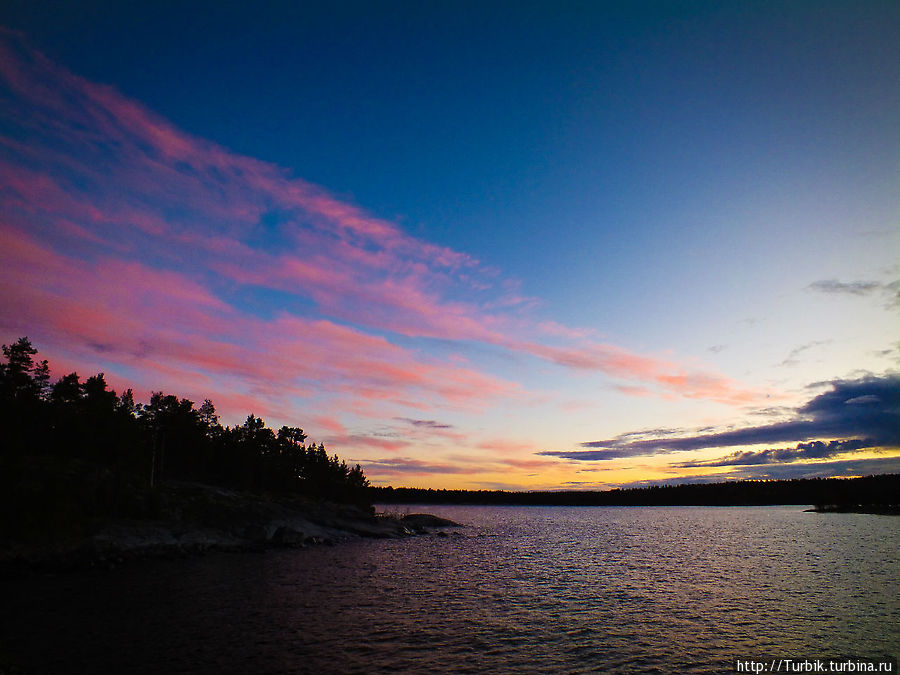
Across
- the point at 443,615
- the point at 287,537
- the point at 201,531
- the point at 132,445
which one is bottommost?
the point at 287,537

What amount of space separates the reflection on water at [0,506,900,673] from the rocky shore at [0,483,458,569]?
5009 mm

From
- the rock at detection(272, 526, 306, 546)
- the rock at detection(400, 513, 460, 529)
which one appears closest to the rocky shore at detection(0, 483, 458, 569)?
the rock at detection(272, 526, 306, 546)

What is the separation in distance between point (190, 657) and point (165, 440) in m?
107

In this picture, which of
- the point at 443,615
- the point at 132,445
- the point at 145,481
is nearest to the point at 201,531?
the point at 145,481

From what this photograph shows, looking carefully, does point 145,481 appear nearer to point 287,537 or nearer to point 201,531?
point 201,531

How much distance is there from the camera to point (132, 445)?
303 ft

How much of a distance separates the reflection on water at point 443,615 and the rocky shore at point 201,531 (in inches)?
197

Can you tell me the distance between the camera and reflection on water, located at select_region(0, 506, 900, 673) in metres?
27.4

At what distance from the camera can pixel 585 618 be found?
37375mm

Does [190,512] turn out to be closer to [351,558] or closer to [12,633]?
[351,558]

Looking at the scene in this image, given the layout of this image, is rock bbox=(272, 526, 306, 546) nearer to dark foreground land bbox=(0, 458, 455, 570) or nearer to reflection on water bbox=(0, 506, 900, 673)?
dark foreground land bbox=(0, 458, 455, 570)

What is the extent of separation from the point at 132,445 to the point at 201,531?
30357 millimetres

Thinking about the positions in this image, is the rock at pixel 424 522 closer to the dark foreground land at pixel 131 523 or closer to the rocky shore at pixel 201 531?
the rocky shore at pixel 201 531

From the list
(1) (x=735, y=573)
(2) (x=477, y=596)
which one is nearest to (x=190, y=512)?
(2) (x=477, y=596)
